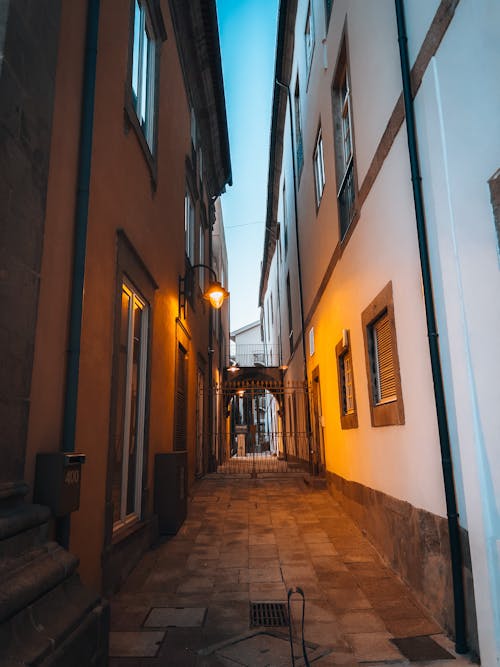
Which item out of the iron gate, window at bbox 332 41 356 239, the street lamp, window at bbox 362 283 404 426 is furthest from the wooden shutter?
the iron gate

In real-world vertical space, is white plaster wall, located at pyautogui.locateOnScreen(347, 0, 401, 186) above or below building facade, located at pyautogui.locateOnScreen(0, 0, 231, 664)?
above

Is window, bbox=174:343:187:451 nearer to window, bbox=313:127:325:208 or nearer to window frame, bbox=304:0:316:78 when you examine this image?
window, bbox=313:127:325:208

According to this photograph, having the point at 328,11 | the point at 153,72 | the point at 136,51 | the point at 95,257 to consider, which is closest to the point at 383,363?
the point at 95,257

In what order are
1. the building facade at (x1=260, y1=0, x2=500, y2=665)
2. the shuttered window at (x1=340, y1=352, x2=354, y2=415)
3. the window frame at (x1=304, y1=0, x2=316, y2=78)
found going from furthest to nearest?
the window frame at (x1=304, y1=0, x2=316, y2=78) → the shuttered window at (x1=340, y1=352, x2=354, y2=415) → the building facade at (x1=260, y1=0, x2=500, y2=665)

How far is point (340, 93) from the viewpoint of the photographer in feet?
24.8

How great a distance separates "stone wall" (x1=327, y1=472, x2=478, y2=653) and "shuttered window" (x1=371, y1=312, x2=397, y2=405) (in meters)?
1.03

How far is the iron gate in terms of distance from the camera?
13.3m

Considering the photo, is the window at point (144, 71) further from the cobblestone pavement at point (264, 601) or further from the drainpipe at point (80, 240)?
the cobblestone pavement at point (264, 601)

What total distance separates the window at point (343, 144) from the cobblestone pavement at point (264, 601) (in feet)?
13.8

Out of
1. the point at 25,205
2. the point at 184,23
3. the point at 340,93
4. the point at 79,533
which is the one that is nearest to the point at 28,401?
the point at 25,205

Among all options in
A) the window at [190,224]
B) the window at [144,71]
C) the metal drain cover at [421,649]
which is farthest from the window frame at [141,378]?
the window at [190,224]

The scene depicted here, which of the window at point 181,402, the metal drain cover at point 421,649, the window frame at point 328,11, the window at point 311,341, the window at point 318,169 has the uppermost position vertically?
the window frame at point 328,11

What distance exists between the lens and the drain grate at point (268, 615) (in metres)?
3.31

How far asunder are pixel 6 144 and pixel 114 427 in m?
2.63
